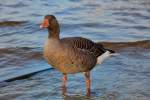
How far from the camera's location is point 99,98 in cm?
922

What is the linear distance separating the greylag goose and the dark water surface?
1.60 ft

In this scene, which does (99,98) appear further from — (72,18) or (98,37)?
(72,18)

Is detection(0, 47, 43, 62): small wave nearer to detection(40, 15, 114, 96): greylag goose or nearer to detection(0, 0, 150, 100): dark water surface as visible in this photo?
detection(0, 0, 150, 100): dark water surface

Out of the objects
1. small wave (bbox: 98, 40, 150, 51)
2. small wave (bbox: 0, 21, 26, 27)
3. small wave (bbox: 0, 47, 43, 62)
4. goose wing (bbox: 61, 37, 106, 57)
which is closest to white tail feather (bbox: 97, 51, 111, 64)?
goose wing (bbox: 61, 37, 106, 57)

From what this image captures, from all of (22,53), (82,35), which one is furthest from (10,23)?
(22,53)

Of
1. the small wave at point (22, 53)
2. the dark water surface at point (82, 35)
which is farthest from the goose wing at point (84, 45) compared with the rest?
the small wave at point (22, 53)

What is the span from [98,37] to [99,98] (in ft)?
14.8

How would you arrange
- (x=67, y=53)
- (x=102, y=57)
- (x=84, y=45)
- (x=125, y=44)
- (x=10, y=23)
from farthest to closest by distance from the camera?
(x=10, y=23), (x=125, y=44), (x=102, y=57), (x=84, y=45), (x=67, y=53)

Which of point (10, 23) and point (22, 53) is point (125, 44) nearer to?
point (22, 53)

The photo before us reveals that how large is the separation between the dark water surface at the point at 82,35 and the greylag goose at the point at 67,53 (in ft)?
1.60

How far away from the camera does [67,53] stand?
8977 millimetres

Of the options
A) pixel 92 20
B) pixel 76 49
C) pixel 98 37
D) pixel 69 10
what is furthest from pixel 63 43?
pixel 69 10

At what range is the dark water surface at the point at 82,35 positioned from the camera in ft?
31.3

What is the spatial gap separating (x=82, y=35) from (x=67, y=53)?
4.82m
